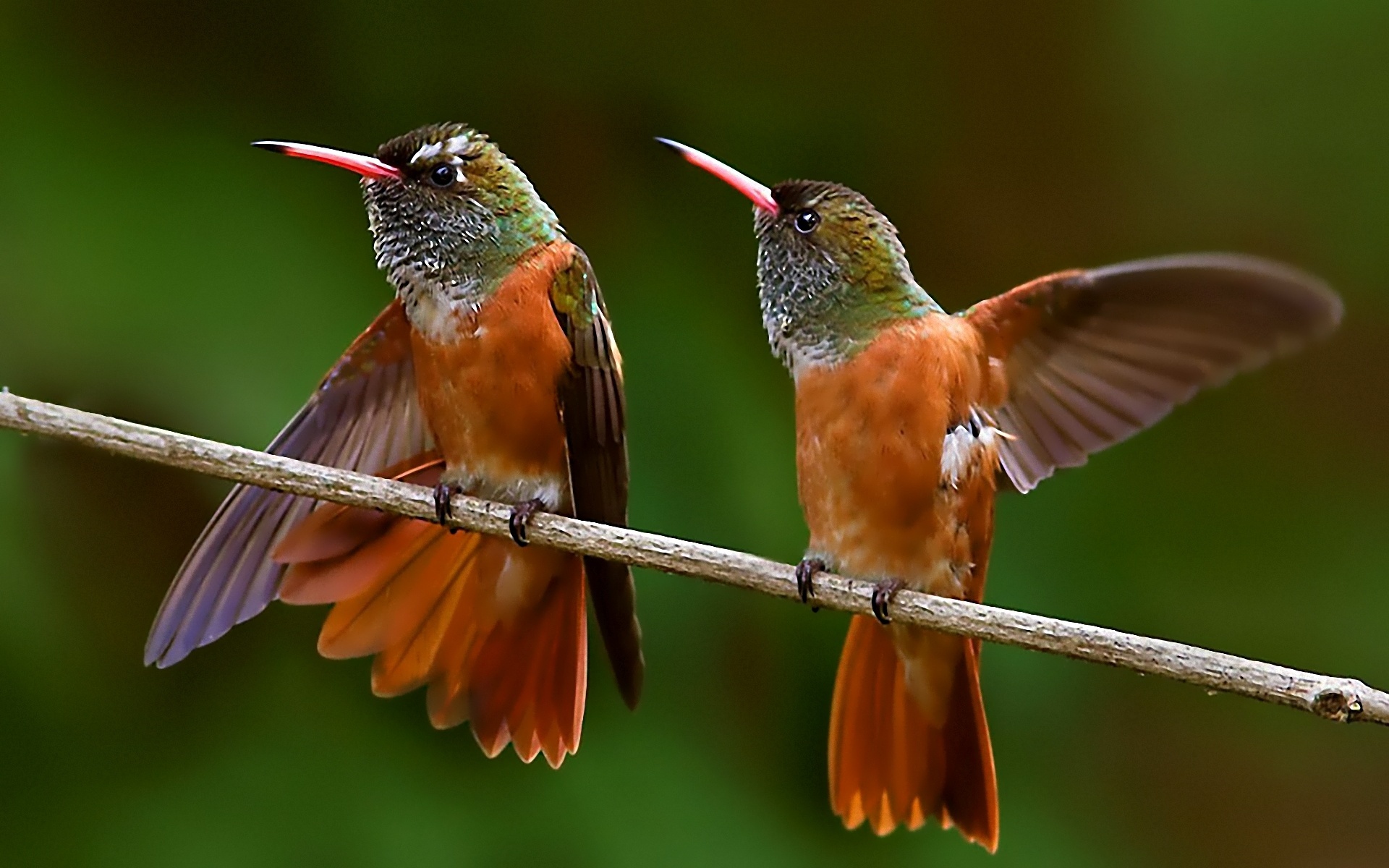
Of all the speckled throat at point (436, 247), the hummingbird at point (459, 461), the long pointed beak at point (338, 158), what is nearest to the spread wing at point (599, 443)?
the hummingbird at point (459, 461)

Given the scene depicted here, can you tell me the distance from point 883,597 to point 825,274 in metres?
0.57

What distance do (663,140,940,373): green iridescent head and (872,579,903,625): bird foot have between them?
0.37m

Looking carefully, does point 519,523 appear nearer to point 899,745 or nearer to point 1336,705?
point 899,745

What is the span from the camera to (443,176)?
275 cm

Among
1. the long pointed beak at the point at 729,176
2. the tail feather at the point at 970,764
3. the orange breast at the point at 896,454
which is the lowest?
the tail feather at the point at 970,764

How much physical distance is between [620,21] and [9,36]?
1.20 m

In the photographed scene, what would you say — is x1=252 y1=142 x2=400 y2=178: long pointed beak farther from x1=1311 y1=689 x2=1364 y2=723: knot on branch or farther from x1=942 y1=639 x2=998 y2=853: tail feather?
x1=1311 y1=689 x2=1364 y2=723: knot on branch

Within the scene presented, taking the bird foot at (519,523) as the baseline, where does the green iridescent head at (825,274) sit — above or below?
above

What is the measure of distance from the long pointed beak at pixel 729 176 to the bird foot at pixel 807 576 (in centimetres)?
60

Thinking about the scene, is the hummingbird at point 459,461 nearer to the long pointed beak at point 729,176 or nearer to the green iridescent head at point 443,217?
the green iridescent head at point 443,217

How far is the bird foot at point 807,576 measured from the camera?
230 centimetres

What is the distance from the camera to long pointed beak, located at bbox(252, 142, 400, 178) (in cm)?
222

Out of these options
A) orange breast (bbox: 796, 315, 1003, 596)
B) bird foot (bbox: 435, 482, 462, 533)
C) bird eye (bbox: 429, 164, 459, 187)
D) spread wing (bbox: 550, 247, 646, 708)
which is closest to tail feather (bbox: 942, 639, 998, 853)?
orange breast (bbox: 796, 315, 1003, 596)

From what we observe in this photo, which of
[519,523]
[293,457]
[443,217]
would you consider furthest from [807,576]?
[293,457]
